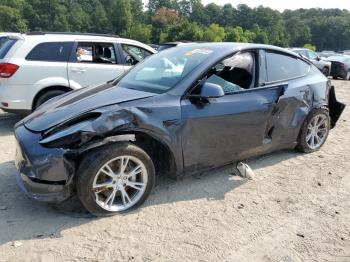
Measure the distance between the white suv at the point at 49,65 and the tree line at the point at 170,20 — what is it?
66.0 metres

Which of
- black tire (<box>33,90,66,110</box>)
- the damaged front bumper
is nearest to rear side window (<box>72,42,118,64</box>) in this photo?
black tire (<box>33,90,66,110</box>)

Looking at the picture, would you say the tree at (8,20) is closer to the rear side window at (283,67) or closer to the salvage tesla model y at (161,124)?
the rear side window at (283,67)

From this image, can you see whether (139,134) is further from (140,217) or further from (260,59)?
(260,59)

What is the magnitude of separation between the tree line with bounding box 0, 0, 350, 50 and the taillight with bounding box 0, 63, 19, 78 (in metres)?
67.2

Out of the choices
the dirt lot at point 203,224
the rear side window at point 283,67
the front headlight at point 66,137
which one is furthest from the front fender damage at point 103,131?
the rear side window at point 283,67

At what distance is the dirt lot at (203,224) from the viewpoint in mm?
3127

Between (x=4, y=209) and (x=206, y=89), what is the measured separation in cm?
225

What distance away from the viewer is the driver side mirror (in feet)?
12.6

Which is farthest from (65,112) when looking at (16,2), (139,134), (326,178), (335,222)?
(16,2)

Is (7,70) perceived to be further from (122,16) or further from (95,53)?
(122,16)

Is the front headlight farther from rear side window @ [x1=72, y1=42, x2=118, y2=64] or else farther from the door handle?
rear side window @ [x1=72, y1=42, x2=118, y2=64]

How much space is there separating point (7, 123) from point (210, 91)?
187 inches

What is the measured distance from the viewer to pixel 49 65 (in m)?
6.54

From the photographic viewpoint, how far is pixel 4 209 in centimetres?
370
